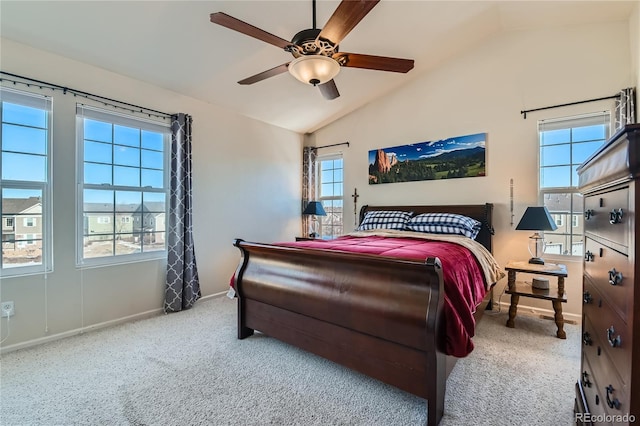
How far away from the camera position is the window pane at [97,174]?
9.31ft

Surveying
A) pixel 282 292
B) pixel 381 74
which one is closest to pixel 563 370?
pixel 282 292

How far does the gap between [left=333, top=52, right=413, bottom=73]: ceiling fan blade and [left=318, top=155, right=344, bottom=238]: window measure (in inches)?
104

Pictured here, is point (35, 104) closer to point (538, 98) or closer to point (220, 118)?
point (220, 118)

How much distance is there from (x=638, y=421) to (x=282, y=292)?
1.89 meters

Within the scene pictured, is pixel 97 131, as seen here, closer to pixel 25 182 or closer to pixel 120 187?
pixel 120 187

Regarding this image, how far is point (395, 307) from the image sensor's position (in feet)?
5.48

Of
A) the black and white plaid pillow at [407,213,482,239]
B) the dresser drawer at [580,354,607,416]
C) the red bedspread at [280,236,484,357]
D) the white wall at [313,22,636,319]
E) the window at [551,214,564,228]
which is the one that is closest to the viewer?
the dresser drawer at [580,354,607,416]

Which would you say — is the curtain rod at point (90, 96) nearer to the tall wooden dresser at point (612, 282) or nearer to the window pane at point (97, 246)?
the window pane at point (97, 246)

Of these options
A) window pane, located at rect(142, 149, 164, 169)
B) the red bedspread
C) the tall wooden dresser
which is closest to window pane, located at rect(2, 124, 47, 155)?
window pane, located at rect(142, 149, 164, 169)

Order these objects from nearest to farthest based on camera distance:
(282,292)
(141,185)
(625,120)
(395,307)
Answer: (395,307) < (282,292) < (625,120) < (141,185)

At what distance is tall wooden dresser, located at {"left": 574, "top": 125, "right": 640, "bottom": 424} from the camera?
2.55 feet

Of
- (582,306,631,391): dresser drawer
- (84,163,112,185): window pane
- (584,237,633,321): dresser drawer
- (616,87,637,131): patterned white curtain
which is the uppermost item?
(616,87,637,131): patterned white curtain

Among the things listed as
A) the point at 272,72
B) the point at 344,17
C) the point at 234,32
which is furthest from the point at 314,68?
the point at 234,32

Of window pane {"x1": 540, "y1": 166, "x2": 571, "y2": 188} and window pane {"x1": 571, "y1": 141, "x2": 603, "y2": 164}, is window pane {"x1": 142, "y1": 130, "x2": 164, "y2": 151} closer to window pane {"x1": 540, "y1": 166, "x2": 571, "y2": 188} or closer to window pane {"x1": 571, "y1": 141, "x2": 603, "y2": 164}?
window pane {"x1": 540, "y1": 166, "x2": 571, "y2": 188}
